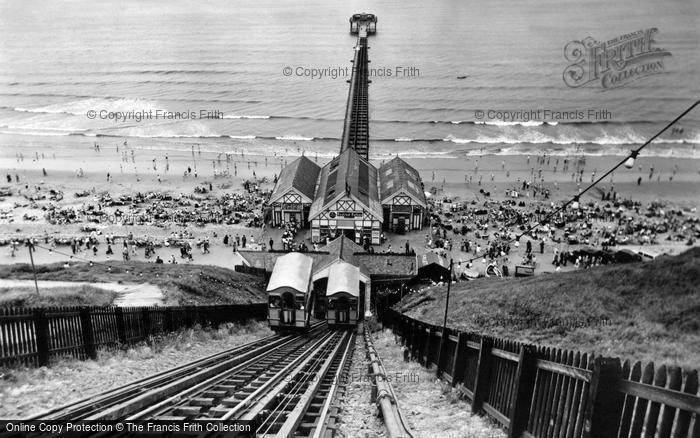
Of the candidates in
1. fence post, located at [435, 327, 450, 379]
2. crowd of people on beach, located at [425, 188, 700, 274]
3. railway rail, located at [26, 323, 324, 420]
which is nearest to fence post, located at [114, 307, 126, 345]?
railway rail, located at [26, 323, 324, 420]

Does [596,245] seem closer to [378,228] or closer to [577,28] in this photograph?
[378,228]

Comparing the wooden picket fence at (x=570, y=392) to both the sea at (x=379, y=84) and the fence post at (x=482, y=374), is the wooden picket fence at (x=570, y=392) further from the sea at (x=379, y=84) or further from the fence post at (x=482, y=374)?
the sea at (x=379, y=84)

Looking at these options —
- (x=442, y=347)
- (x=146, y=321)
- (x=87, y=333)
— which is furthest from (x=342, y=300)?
(x=442, y=347)

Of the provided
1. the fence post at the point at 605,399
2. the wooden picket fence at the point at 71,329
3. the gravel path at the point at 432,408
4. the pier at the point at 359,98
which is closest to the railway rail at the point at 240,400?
the gravel path at the point at 432,408

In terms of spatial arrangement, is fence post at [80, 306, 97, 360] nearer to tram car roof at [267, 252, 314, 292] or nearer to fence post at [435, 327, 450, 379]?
fence post at [435, 327, 450, 379]

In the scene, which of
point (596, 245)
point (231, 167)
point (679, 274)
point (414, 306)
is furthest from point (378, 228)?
point (231, 167)
